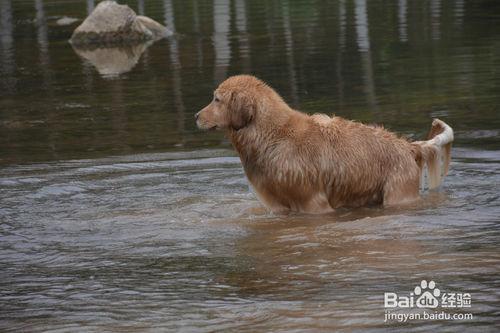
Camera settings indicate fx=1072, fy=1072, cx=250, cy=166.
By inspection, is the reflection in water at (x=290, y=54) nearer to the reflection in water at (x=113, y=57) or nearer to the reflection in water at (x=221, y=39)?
the reflection in water at (x=221, y=39)

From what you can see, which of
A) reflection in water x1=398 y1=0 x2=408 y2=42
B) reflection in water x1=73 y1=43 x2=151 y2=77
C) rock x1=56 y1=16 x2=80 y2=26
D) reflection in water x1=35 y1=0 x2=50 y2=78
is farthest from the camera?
rock x1=56 y1=16 x2=80 y2=26

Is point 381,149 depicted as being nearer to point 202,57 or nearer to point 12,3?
point 202,57

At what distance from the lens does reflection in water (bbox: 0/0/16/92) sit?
2046cm

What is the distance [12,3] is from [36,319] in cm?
3219

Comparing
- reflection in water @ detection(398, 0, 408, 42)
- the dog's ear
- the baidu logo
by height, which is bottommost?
reflection in water @ detection(398, 0, 408, 42)

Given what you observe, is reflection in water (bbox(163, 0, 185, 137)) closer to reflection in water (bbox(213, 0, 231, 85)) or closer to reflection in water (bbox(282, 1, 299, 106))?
reflection in water (bbox(213, 0, 231, 85))

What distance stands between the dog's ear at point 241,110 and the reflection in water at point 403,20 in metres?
14.0

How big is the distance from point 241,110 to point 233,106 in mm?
82

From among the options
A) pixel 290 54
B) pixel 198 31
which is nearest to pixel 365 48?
pixel 290 54

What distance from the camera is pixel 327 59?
20.8m

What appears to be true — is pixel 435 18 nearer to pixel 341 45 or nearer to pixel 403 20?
pixel 403 20

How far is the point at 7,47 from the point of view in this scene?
26766mm

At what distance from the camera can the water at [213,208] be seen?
7.05 meters

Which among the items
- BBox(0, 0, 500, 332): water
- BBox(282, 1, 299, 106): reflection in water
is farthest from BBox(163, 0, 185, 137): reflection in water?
BBox(282, 1, 299, 106): reflection in water
